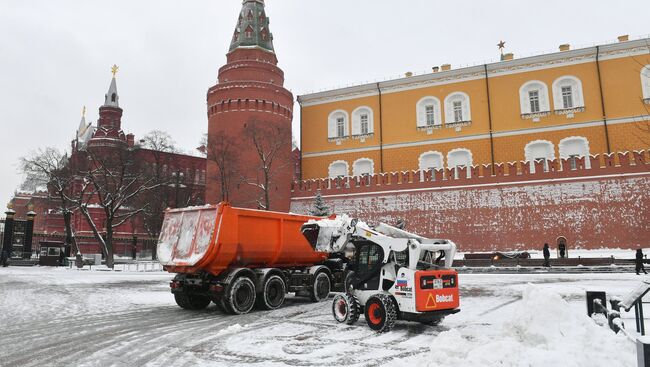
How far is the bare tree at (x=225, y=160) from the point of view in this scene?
30.4 metres

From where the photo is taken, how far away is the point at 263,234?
11125 mm

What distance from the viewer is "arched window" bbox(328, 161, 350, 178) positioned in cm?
A: 3544

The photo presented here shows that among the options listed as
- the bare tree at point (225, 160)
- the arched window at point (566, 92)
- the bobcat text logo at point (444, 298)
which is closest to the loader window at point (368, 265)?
the bobcat text logo at point (444, 298)

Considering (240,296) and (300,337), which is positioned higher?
(240,296)

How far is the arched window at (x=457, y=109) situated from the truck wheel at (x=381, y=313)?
87.6 ft

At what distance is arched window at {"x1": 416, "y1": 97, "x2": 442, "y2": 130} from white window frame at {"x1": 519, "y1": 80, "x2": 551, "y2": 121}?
5449 mm

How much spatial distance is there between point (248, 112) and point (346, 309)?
25.0 m

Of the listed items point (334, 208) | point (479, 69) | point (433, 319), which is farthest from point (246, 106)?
point (433, 319)

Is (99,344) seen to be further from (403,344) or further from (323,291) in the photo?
→ (323,291)

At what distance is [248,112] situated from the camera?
31.9 metres

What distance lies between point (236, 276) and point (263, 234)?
4.31ft

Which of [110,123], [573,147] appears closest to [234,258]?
[573,147]

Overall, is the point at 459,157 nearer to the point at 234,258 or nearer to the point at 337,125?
the point at 337,125

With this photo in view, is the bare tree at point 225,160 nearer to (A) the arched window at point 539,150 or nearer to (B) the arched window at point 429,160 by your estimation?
(B) the arched window at point 429,160
